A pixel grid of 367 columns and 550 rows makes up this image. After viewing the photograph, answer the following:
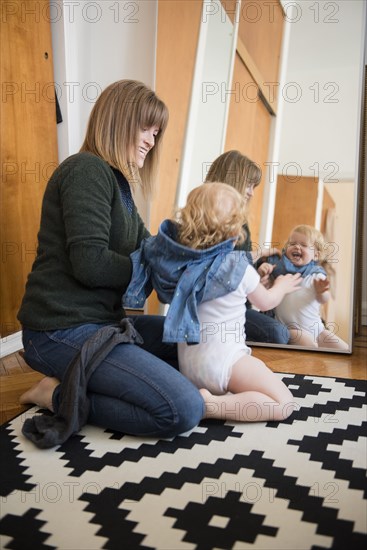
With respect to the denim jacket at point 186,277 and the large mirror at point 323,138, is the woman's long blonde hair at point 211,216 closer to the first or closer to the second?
the denim jacket at point 186,277

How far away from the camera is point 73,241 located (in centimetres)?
150

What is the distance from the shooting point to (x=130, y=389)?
1.44m

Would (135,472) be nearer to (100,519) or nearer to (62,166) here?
(100,519)

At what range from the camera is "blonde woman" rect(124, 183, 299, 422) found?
153 centimetres

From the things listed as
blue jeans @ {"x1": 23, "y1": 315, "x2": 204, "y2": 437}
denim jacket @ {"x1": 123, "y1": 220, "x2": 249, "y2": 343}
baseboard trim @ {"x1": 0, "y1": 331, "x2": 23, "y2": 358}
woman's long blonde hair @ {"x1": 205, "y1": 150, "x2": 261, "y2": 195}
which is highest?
woman's long blonde hair @ {"x1": 205, "y1": 150, "x2": 261, "y2": 195}

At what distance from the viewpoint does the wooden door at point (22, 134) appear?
2.16m

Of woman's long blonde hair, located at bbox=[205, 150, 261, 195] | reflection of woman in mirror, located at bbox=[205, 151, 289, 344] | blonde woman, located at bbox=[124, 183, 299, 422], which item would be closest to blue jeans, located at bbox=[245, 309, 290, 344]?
reflection of woman in mirror, located at bbox=[205, 151, 289, 344]

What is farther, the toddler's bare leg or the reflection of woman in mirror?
the reflection of woman in mirror

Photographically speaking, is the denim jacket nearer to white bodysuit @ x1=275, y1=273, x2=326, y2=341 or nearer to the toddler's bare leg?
the toddler's bare leg

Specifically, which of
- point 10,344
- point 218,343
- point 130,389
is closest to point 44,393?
point 130,389

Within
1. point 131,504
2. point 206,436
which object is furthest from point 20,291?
point 131,504

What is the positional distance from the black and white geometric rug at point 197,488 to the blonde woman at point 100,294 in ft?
0.25

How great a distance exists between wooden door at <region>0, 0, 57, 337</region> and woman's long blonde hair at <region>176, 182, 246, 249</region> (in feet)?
2.90

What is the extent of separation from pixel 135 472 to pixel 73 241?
1.86ft
